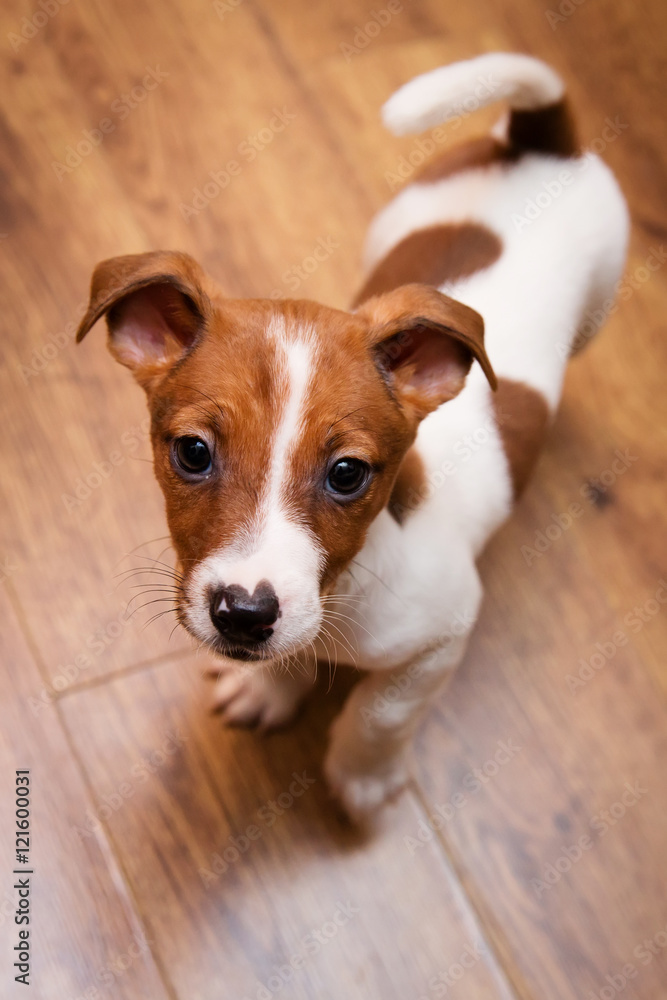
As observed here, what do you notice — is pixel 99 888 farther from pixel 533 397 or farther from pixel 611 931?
pixel 533 397

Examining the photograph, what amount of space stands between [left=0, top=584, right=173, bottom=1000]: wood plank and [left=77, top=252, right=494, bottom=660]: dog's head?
121 cm

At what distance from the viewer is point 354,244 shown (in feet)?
12.0

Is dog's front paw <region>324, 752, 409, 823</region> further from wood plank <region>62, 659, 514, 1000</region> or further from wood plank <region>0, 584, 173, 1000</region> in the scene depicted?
wood plank <region>0, 584, 173, 1000</region>

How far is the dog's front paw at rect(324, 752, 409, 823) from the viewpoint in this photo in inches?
110

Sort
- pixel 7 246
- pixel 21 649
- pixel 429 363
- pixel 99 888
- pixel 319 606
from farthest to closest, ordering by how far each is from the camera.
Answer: pixel 7 246
pixel 21 649
pixel 99 888
pixel 429 363
pixel 319 606

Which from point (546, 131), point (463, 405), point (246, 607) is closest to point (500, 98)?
point (546, 131)

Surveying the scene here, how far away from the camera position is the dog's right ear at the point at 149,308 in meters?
1.93

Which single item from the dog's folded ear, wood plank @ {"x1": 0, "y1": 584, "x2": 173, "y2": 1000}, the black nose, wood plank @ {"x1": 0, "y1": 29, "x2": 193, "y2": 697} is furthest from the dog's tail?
wood plank @ {"x1": 0, "y1": 584, "x2": 173, "y2": 1000}

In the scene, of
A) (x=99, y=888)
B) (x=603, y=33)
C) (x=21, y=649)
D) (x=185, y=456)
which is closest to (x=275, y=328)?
(x=185, y=456)

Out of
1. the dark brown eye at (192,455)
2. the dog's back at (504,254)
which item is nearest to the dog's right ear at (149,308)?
the dark brown eye at (192,455)

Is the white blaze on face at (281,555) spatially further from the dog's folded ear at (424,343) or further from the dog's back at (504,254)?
the dog's back at (504,254)

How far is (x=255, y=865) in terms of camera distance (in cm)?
280

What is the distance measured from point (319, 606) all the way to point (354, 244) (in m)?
2.14

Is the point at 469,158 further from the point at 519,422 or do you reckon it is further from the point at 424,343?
the point at 424,343
